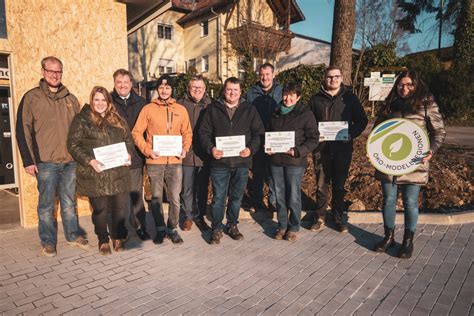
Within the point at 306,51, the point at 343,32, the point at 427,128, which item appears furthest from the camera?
the point at 306,51

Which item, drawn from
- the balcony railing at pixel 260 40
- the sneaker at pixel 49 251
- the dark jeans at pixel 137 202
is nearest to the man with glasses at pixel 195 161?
the dark jeans at pixel 137 202

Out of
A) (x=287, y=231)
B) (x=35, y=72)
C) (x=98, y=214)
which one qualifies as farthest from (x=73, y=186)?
(x=287, y=231)

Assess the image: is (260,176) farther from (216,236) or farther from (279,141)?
(216,236)

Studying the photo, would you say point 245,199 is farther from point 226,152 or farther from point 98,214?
point 98,214

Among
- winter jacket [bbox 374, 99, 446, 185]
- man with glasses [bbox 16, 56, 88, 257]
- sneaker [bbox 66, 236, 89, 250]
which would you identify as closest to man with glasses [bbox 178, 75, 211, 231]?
sneaker [bbox 66, 236, 89, 250]

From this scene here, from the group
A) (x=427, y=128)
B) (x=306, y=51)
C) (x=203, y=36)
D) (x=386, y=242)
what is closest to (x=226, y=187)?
(x=386, y=242)

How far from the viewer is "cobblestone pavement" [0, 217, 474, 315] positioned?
310cm

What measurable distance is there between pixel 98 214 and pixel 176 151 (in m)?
1.25

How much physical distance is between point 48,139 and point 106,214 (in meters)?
1.16

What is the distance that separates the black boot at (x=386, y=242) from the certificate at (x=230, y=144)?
2.15m

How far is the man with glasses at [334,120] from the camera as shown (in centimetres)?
466

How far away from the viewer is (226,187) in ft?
15.3

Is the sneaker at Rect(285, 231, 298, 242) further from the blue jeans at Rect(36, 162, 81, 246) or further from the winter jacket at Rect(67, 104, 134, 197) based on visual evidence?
the blue jeans at Rect(36, 162, 81, 246)

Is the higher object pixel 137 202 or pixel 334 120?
pixel 334 120
